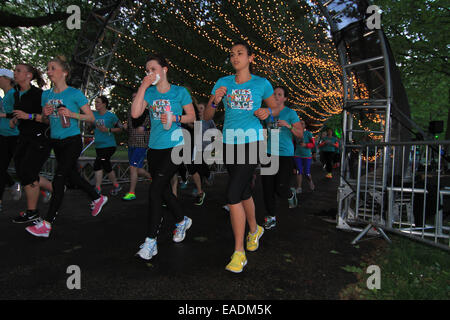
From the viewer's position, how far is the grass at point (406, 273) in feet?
8.10

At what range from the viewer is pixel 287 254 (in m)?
3.38

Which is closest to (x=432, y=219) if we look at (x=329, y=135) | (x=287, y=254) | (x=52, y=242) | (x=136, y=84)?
(x=287, y=254)

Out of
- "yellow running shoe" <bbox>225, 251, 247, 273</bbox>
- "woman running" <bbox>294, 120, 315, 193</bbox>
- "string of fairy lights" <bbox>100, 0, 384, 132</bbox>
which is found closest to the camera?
"yellow running shoe" <bbox>225, 251, 247, 273</bbox>

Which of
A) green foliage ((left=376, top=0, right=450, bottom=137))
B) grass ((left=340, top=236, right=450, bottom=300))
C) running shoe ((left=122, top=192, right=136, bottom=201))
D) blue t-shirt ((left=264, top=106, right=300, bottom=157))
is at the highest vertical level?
green foliage ((left=376, top=0, right=450, bottom=137))

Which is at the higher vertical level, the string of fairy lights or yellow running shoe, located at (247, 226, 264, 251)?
the string of fairy lights

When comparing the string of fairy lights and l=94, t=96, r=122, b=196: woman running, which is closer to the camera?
l=94, t=96, r=122, b=196: woman running

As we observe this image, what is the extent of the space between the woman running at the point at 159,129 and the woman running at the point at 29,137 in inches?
72.7

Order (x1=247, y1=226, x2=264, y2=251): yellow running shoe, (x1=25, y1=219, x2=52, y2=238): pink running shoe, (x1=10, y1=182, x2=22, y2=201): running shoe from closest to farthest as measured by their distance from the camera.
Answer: (x1=247, y1=226, x2=264, y2=251): yellow running shoe
(x1=25, y1=219, x2=52, y2=238): pink running shoe
(x1=10, y1=182, x2=22, y2=201): running shoe

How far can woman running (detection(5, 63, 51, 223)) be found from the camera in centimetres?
404

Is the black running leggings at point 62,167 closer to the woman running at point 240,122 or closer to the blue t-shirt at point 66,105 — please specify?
the blue t-shirt at point 66,105

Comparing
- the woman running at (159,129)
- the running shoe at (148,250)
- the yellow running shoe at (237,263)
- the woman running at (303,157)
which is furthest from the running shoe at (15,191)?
the woman running at (303,157)

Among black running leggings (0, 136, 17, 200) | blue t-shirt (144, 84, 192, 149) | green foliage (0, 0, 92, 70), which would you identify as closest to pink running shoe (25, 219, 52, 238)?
black running leggings (0, 136, 17, 200)

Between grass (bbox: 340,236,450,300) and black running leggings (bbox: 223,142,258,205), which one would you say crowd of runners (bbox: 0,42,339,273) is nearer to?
black running leggings (bbox: 223,142,258,205)
